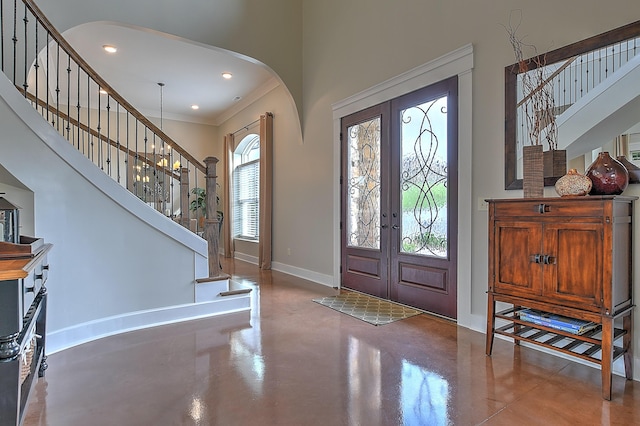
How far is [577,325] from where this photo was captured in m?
2.23

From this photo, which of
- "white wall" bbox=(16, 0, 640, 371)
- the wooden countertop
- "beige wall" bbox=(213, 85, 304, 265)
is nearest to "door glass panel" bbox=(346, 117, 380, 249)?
"white wall" bbox=(16, 0, 640, 371)

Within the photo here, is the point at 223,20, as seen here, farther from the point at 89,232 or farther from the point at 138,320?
the point at 138,320

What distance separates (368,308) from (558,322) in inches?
76.5

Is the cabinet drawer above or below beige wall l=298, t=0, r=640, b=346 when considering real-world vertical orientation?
below

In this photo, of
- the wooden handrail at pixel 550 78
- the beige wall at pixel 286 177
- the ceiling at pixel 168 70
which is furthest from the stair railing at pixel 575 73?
the ceiling at pixel 168 70

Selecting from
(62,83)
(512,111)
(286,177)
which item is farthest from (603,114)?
(62,83)

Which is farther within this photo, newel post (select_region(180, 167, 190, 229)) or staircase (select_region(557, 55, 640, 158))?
newel post (select_region(180, 167, 190, 229))

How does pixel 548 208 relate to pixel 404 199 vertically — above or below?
below

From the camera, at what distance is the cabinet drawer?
2.14 m

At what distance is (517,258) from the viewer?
2.54 meters

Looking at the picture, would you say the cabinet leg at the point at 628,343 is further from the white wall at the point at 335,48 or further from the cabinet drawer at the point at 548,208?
the cabinet drawer at the point at 548,208

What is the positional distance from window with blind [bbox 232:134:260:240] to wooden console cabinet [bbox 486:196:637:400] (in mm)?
5445

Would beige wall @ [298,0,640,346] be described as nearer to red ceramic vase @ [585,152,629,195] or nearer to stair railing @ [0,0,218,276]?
red ceramic vase @ [585,152,629,195]

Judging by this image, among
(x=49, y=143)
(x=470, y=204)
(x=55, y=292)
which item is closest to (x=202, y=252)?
(x=55, y=292)
